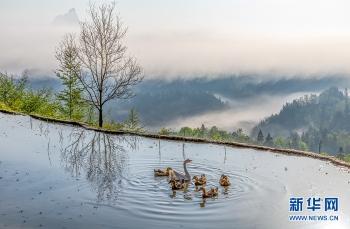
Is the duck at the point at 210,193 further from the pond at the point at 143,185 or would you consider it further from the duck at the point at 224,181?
the duck at the point at 224,181

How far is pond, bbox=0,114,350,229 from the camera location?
16.7m

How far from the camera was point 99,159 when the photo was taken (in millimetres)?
25938

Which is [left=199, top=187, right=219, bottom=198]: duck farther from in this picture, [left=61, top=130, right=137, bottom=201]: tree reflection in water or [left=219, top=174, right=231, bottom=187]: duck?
[left=61, top=130, right=137, bottom=201]: tree reflection in water

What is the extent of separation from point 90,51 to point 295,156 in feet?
70.7

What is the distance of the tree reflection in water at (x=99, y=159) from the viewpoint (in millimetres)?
20594

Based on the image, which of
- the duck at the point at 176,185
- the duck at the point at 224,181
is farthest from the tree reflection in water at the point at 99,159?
the duck at the point at 224,181

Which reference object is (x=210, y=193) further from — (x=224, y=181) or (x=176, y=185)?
(x=224, y=181)

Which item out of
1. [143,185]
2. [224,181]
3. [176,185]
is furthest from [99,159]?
[224,181]

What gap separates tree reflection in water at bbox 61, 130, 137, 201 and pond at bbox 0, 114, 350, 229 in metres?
0.05

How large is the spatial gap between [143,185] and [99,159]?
5.77m

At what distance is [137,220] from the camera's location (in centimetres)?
1623

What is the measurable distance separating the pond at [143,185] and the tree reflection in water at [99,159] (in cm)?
5

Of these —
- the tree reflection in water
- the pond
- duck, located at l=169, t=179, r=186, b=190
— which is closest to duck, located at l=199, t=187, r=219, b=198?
the pond

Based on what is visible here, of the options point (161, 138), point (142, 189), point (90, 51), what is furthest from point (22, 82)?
point (142, 189)
